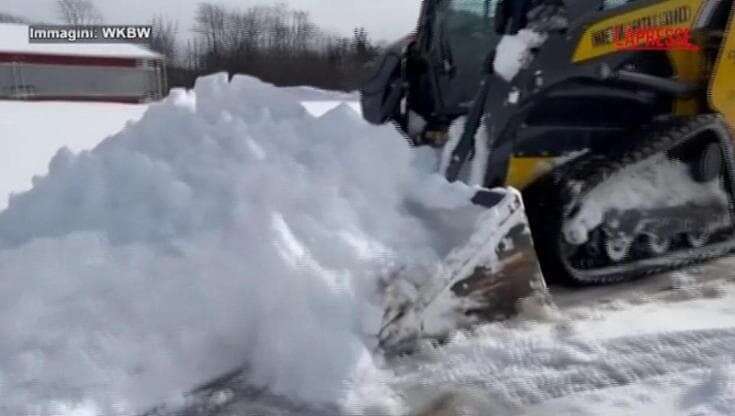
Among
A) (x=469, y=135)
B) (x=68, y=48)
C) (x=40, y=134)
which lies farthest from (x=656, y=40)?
(x=68, y=48)

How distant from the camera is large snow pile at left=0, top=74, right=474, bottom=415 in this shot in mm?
2633

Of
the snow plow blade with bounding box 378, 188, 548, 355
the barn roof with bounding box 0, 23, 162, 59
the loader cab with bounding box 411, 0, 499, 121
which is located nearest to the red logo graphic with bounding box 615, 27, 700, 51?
the loader cab with bounding box 411, 0, 499, 121

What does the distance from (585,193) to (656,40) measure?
3.05ft

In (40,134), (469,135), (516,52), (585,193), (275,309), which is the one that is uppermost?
(516,52)

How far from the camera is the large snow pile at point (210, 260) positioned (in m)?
2.63

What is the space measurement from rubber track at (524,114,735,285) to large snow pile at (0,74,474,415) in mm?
664

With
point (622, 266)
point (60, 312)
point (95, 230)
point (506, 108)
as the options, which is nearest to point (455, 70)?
point (506, 108)

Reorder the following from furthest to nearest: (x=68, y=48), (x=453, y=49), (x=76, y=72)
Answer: (x=68, y=48), (x=76, y=72), (x=453, y=49)

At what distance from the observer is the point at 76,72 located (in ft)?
101

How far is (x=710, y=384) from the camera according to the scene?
273cm

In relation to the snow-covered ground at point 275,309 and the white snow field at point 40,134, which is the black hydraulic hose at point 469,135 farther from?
the white snow field at point 40,134

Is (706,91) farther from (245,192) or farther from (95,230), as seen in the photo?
(95,230)

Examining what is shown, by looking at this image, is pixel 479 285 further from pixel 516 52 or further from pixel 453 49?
pixel 453 49

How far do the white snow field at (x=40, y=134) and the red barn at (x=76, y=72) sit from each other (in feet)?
43.8
